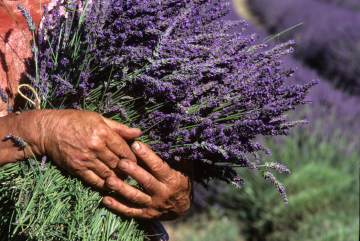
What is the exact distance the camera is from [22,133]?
3.96 feet

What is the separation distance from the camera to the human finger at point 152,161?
1304 millimetres

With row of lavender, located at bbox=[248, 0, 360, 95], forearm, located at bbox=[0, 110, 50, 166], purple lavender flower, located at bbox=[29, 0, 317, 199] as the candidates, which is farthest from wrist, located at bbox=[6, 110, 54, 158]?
row of lavender, located at bbox=[248, 0, 360, 95]

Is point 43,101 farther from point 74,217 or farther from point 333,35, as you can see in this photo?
point 333,35

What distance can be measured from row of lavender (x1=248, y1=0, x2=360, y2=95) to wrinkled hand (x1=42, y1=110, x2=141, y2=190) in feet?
19.5

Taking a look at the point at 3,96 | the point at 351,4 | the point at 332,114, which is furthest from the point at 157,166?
the point at 351,4

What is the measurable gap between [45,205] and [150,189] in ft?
1.37

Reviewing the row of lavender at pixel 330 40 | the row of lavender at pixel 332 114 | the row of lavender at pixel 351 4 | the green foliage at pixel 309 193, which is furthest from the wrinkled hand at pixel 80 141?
the row of lavender at pixel 351 4

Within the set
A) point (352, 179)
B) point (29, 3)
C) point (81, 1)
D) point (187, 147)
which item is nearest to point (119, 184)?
point (187, 147)

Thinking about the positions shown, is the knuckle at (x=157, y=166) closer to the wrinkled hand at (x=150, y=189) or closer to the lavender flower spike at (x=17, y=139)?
the wrinkled hand at (x=150, y=189)

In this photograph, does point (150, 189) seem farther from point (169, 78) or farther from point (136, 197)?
point (169, 78)

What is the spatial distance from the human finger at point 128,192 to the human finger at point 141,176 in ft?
0.11

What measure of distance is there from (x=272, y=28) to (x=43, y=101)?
12.7m

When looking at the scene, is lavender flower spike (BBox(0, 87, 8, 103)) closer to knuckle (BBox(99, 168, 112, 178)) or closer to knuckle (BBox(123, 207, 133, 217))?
knuckle (BBox(99, 168, 112, 178))

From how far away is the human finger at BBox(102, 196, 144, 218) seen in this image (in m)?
1.31
